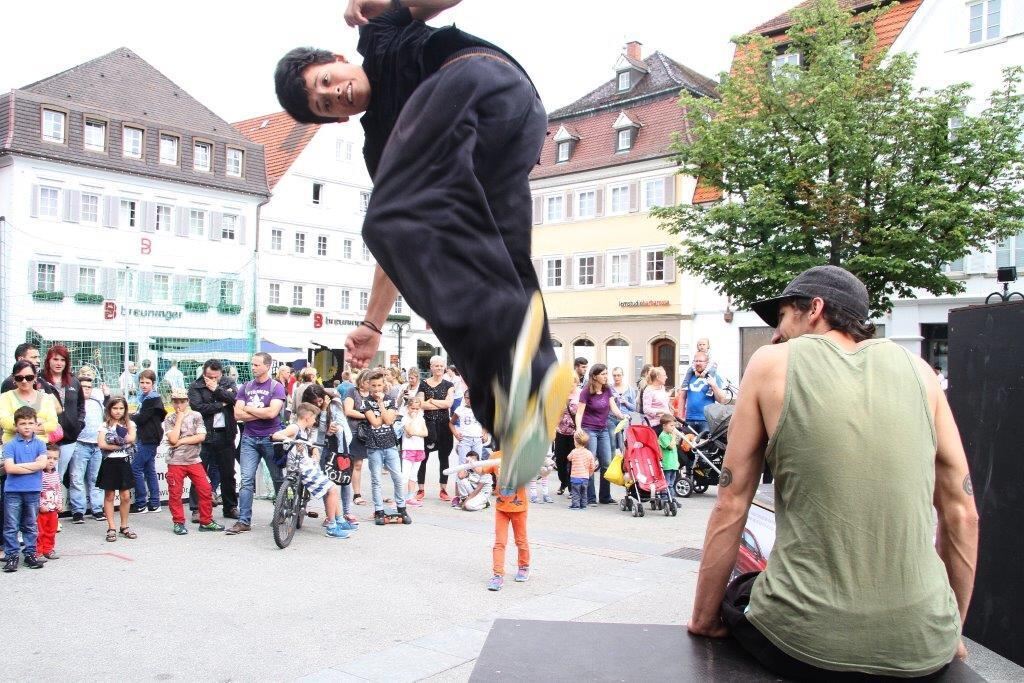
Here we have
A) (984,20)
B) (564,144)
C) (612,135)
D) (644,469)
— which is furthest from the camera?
(564,144)

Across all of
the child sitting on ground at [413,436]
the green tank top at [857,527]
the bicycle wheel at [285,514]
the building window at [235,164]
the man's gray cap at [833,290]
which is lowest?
the bicycle wheel at [285,514]

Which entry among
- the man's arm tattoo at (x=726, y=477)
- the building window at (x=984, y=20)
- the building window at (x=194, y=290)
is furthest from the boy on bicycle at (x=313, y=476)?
the building window at (x=984, y=20)

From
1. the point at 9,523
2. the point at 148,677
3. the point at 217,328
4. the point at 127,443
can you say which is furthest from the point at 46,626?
the point at 217,328

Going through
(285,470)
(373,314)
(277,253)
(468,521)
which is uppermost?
(277,253)

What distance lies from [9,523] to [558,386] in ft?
25.2

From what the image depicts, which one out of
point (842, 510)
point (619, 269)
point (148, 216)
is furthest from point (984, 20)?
point (148, 216)

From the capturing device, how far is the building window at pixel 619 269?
3641cm

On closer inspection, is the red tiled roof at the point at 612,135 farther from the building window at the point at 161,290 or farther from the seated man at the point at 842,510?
the seated man at the point at 842,510

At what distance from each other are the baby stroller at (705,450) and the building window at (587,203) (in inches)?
967

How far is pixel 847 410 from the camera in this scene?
2.54 metres

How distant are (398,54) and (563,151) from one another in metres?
38.0

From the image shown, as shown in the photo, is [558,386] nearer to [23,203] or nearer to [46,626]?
[46,626]

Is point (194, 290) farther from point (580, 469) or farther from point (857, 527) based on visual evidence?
point (857, 527)

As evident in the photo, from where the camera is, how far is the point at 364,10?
2.27 meters
